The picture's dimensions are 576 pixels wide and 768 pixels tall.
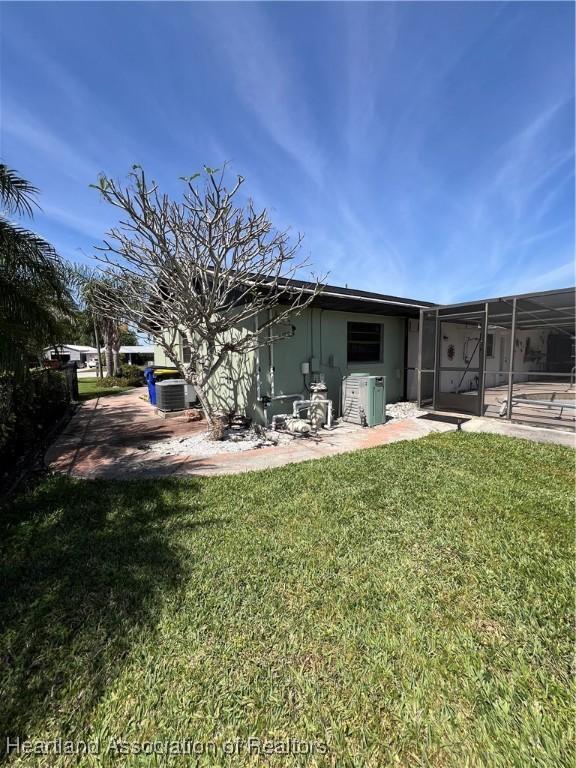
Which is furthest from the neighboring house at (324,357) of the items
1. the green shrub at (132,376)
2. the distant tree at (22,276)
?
the green shrub at (132,376)

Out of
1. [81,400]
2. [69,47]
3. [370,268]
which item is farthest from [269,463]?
[370,268]

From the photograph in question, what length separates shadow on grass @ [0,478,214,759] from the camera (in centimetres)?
170

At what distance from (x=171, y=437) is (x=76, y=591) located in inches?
192

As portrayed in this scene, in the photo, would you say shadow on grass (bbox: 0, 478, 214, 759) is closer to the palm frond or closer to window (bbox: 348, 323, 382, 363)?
Answer: the palm frond

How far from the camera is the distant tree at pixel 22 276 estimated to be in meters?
4.38

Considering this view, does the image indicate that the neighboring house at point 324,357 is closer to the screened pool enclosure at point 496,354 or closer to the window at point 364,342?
the window at point 364,342

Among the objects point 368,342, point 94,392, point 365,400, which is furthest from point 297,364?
point 94,392

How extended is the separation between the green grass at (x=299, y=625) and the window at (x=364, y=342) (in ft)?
20.3

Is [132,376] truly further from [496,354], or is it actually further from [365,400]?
[496,354]

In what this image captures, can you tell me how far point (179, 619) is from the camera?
2.15 metres

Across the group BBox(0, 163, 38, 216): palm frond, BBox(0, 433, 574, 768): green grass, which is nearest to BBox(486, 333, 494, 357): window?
BBox(0, 433, 574, 768): green grass

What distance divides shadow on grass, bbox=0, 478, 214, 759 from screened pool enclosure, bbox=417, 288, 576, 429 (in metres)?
6.61

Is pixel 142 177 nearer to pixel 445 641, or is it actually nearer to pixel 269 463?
pixel 269 463

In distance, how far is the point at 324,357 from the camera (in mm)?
8852
